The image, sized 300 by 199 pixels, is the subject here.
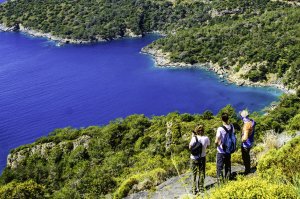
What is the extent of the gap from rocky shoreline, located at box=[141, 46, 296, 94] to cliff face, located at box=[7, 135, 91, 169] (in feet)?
165

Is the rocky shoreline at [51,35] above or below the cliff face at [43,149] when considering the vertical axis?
above

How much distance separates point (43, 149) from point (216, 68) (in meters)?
62.3

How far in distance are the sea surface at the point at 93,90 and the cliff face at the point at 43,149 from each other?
1449 cm

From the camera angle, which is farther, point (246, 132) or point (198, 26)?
point (198, 26)

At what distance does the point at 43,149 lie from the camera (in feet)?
197

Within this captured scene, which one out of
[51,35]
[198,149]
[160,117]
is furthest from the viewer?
[51,35]

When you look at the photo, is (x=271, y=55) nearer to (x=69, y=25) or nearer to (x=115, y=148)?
(x=115, y=148)

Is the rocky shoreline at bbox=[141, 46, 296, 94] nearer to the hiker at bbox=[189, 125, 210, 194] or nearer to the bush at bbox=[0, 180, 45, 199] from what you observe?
the bush at bbox=[0, 180, 45, 199]

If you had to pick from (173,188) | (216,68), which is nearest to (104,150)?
(173,188)

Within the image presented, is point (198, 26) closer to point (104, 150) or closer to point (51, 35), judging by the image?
point (51, 35)

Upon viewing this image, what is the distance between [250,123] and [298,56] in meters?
91.2

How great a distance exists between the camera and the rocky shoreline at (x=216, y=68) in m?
97.0

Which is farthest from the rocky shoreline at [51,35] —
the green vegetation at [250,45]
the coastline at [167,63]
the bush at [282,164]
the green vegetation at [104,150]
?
the bush at [282,164]

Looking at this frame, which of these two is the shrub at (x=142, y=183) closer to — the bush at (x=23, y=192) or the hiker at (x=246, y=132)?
the hiker at (x=246, y=132)
